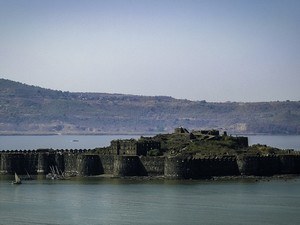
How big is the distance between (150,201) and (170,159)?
42.9ft

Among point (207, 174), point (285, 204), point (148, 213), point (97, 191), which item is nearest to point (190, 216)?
point (148, 213)

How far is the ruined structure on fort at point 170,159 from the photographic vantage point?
90000mm

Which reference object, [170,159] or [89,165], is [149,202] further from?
[89,165]

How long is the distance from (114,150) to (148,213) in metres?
28.2

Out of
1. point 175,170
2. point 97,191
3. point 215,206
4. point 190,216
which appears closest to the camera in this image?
point 190,216

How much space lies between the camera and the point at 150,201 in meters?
75.8

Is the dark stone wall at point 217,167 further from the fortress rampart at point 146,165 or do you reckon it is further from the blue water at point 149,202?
the blue water at point 149,202

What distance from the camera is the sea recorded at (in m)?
66.9

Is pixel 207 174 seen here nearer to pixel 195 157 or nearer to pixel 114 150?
pixel 195 157

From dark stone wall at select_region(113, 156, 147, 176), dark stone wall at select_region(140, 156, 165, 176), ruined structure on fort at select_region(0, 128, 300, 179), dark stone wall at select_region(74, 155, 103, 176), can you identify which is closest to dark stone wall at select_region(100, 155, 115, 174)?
ruined structure on fort at select_region(0, 128, 300, 179)

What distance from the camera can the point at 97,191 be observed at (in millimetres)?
82688

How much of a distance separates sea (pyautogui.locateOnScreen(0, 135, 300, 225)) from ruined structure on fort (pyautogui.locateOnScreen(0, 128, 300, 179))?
70.2 inches

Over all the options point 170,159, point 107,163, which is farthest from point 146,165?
point 107,163

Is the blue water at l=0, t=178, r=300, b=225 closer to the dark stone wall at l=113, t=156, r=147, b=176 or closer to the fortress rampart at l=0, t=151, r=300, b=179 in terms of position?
the dark stone wall at l=113, t=156, r=147, b=176
